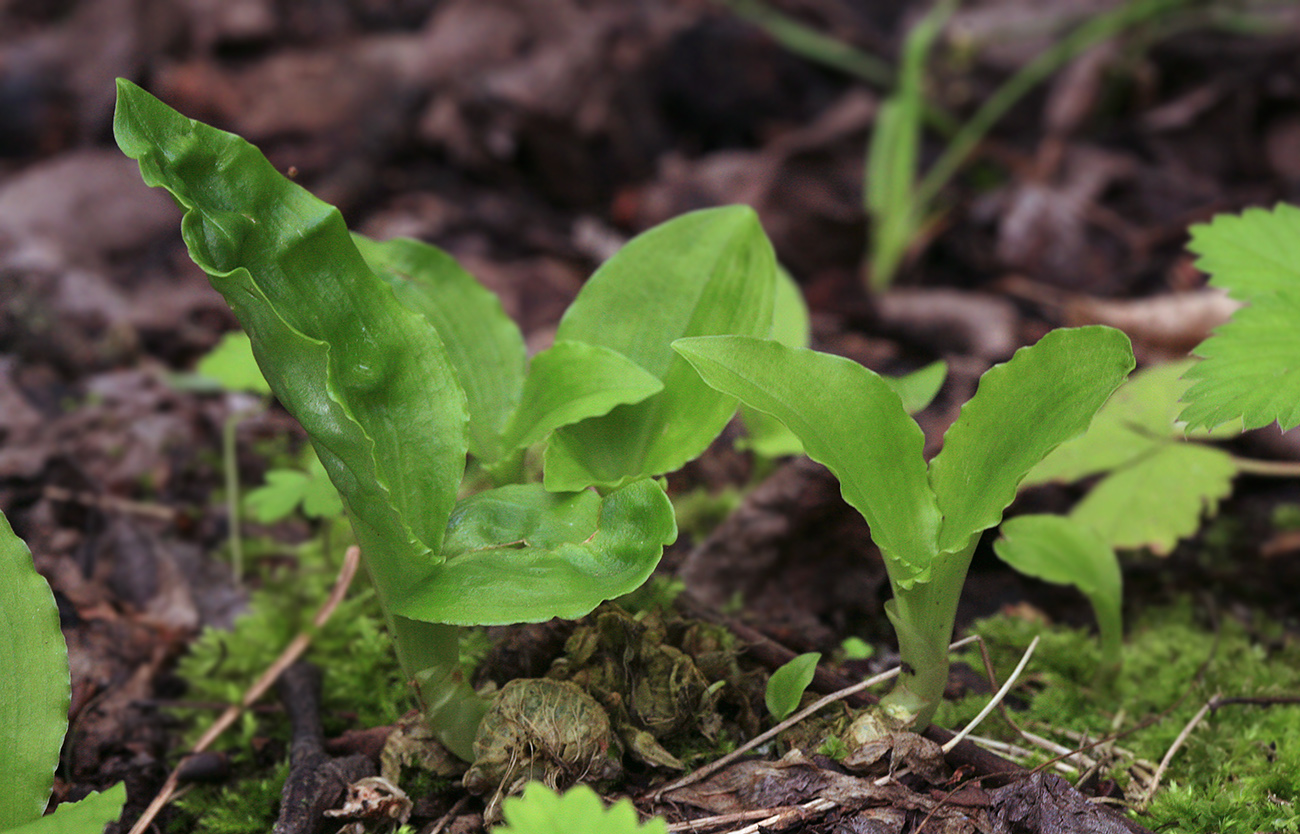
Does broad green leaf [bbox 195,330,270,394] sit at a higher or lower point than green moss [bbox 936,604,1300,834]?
higher

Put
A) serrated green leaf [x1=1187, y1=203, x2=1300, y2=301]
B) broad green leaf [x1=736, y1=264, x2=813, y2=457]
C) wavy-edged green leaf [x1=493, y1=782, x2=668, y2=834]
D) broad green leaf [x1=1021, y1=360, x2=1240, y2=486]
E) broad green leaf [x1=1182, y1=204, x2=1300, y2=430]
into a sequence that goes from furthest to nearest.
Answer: broad green leaf [x1=1021, y1=360, x2=1240, y2=486], broad green leaf [x1=736, y1=264, x2=813, y2=457], serrated green leaf [x1=1187, y1=203, x2=1300, y2=301], broad green leaf [x1=1182, y1=204, x2=1300, y2=430], wavy-edged green leaf [x1=493, y1=782, x2=668, y2=834]

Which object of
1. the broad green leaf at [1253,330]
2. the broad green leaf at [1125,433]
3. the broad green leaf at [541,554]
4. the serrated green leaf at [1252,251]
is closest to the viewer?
the broad green leaf at [541,554]

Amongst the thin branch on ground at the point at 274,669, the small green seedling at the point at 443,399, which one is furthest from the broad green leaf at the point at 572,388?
the thin branch on ground at the point at 274,669

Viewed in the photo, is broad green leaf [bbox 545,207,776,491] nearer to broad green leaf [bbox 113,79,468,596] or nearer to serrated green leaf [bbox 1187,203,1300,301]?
broad green leaf [bbox 113,79,468,596]

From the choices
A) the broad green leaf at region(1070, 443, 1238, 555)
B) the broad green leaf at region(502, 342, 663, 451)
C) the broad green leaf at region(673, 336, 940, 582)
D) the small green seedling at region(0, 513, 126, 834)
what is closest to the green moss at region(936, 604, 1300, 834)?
the broad green leaf at region(1070, 443, 1238, 555)

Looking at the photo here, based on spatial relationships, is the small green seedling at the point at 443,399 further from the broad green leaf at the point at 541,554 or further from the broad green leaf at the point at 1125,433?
the broad green leaf at the point at 1125,433

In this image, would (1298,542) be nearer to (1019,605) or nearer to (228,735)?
(1019,605)

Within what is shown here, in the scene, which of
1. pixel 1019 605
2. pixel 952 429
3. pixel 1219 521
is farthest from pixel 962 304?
pixel 952 429
